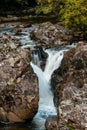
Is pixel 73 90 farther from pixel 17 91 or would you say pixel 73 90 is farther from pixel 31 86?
pixel 17 91

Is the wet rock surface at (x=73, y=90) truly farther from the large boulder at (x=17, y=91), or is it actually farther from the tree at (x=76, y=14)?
the tree at (x=76, y=14)

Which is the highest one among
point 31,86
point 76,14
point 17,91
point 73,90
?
point 76,14

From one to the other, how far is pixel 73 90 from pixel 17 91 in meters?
3.18

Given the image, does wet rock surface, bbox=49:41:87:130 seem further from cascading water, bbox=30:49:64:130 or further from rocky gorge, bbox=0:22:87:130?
cascading water, bbox=30:49:64:130

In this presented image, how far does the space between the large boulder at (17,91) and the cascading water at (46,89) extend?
717 millimetres

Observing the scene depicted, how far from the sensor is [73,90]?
14.3 m

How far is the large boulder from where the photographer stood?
53.6 ft

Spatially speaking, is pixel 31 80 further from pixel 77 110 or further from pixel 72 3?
pixel 72 3

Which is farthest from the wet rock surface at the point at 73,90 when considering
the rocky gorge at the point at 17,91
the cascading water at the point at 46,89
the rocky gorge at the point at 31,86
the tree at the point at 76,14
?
the tree at the point at 76,14

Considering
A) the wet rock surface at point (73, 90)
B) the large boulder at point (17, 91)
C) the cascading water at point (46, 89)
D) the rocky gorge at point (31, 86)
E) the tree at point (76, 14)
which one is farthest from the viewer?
the tree at point (76, 14)

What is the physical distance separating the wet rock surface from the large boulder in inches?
57.9

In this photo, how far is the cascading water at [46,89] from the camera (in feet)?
56.3

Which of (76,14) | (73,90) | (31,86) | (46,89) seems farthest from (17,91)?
(76,14)

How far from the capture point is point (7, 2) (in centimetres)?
4478
